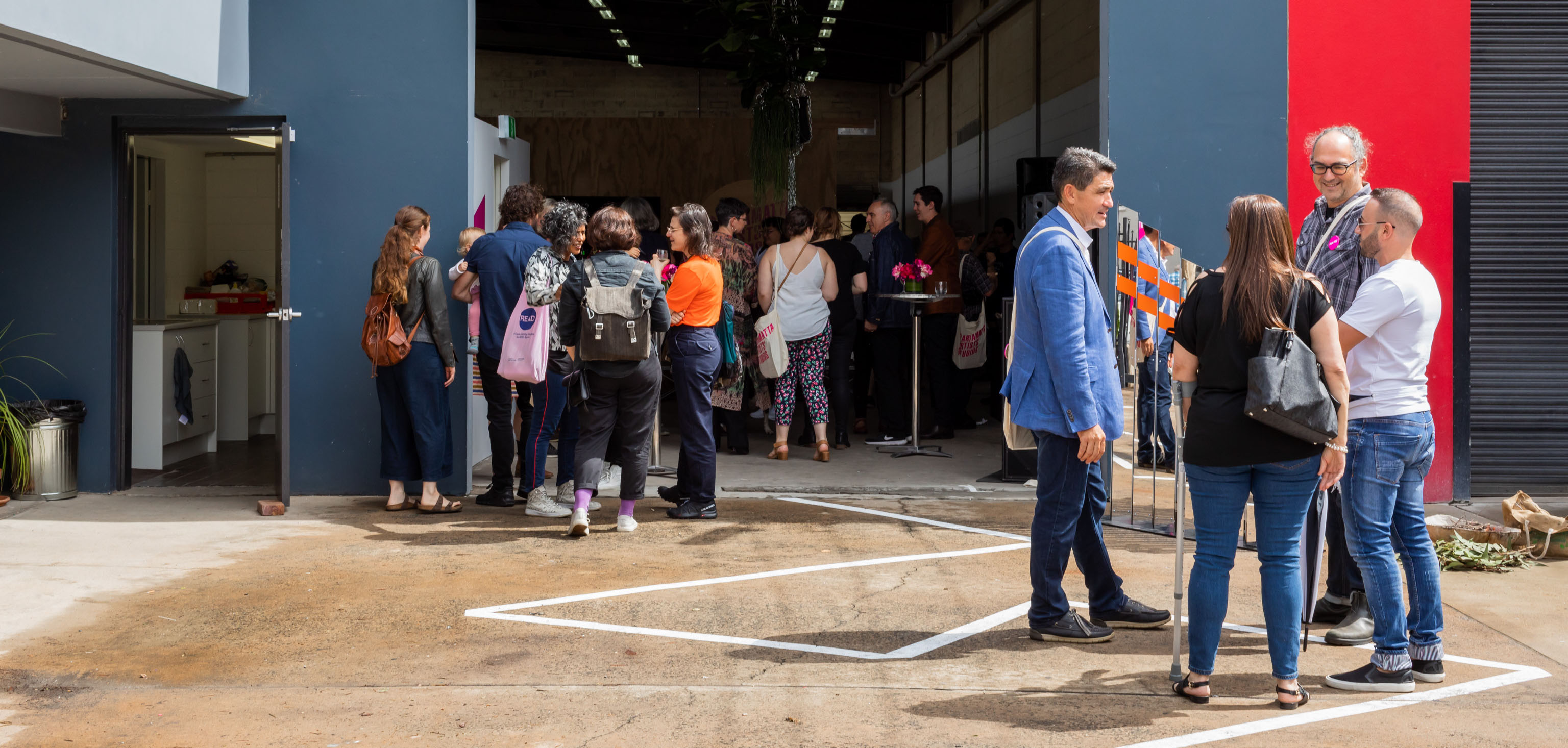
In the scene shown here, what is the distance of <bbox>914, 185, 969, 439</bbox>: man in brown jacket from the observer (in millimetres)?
8609

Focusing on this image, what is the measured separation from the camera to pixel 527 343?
5.86 m

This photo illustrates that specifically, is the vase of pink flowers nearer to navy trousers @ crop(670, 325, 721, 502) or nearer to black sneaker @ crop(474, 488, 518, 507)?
navy trousers @ crop(670, 325, 721, 502)

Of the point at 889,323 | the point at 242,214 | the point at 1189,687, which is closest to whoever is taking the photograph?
the point at 1189,687

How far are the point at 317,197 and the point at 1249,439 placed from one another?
5.02m

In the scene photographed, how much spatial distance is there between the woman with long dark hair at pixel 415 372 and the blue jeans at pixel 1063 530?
3.29 meters

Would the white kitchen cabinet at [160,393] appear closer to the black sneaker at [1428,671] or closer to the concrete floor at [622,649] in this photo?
the concrete floor at [622,649]

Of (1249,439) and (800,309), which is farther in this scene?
(800,309)

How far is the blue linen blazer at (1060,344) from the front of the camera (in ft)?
12.3

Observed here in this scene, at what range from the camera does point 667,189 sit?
14.7 meters

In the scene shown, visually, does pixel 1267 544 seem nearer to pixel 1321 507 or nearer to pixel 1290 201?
pixel 1321 507

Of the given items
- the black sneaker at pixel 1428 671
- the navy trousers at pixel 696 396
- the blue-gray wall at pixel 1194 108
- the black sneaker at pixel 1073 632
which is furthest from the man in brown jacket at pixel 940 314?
the black sneaker at pixel 1428 671

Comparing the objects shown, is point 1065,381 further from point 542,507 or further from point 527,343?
point 542,507

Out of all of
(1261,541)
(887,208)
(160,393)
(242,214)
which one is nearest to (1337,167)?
(1261,541)

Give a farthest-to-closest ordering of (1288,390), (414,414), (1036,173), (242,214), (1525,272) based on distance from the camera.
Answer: (242,214) → (1036,173) → (1525,272) → (414,414) → (1288,390)
